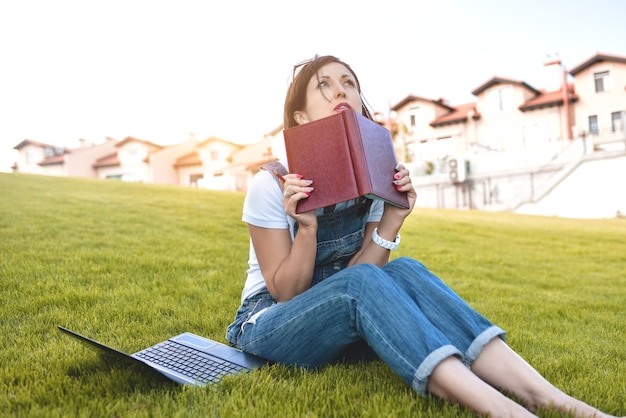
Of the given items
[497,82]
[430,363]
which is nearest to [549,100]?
[497,82]

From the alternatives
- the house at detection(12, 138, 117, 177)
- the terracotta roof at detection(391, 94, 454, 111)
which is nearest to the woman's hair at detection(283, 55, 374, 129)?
the terracotta roof at detection(391, 94, 454, 111)

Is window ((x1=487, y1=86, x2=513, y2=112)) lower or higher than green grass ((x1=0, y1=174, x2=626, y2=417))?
higher

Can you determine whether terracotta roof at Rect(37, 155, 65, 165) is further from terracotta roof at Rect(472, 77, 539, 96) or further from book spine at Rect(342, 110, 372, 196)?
book spine at Rect(342, 110, 372, 196)

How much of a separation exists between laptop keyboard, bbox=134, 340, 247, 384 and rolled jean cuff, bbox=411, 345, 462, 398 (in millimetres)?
711

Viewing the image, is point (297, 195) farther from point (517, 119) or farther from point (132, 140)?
point (132, 140)

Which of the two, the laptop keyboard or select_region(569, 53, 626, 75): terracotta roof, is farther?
select_region(569, 53, 626, 75): terracotta roof

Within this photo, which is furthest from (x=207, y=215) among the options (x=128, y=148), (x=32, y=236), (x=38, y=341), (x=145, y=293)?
(x=128, y=148)

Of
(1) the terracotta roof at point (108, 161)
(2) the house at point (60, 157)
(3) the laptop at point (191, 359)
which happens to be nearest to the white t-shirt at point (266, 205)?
(3) the laptop at point (191, 359)

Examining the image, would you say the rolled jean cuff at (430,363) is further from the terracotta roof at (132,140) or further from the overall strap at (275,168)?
the terracotta roof at (132,140)

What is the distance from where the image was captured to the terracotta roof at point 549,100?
84.0ft

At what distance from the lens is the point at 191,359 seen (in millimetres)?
2121

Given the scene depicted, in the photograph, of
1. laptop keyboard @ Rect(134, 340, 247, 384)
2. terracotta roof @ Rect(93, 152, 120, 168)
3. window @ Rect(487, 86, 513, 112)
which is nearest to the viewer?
laptop keyboard @ Rect(134, 340, 247, 384)

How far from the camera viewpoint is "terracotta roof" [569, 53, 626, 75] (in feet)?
78.9

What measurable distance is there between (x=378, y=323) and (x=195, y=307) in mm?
1974
